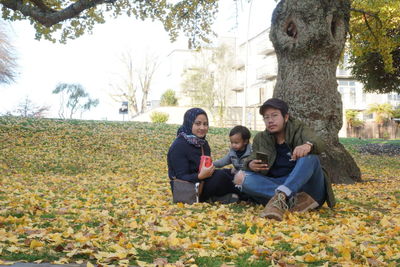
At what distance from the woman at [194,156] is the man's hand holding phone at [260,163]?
605mm

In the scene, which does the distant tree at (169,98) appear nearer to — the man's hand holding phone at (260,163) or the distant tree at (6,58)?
the distant tree at (6,58)

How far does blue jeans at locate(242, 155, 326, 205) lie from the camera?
15.1ft

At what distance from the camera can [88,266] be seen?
2.74m

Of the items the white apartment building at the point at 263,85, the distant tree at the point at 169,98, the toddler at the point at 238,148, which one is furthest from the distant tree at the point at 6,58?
the toddler at the point at 238,148

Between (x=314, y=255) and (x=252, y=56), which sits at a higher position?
(x=252, y=56)

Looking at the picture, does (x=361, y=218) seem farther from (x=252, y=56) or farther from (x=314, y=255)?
(x=252, y=56)

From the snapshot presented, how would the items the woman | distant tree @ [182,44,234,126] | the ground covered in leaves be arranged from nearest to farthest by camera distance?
the ground covered in leaves, the woman, distant tree @ [182,44,234,126]

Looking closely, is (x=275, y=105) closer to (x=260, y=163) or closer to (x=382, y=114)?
(x=260, y=163)

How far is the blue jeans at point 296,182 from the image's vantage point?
4.60 metres

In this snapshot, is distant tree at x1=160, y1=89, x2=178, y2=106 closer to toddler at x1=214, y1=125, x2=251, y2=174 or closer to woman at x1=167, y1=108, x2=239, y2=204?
toddler at x1=214, y1=125, x2=251, y2=174

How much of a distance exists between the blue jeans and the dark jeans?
45cm

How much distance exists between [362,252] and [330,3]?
6498mm

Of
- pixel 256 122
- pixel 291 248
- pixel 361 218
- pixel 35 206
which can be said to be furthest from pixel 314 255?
pixel 256 122

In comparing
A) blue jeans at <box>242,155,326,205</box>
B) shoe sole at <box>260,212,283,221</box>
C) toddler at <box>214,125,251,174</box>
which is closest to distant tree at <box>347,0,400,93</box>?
toddler at <box>214,125,251,174</box>
